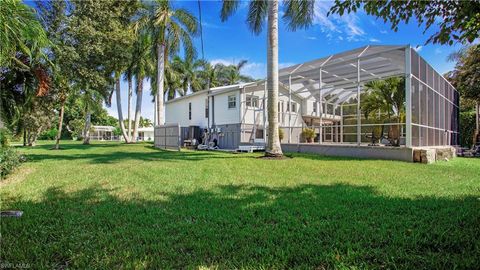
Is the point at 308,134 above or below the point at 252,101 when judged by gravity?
below

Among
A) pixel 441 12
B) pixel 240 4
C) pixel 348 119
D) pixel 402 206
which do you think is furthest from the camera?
pixel 348 119

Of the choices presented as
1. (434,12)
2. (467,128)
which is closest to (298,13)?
(434,12)

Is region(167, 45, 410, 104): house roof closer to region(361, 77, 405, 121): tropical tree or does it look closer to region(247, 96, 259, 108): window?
region(361, 77, 405, 121): tropical tree

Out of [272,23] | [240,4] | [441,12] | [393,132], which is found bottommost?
[393,132]

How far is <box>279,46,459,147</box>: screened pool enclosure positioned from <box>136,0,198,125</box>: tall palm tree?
8.18 meters

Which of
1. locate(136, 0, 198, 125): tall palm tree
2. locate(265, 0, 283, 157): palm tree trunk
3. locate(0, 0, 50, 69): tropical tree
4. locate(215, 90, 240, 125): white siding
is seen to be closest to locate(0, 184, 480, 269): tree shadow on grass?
locate(0, 0, 50, 69): tropical tree

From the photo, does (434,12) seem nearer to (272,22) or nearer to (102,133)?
(272,22)

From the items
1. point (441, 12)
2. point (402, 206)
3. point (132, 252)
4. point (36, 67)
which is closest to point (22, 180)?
point (36, 67)

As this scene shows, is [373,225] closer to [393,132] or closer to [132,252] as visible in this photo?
[132,252]

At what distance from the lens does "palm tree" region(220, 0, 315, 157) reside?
11.9 metres

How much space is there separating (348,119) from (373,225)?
65.1ft

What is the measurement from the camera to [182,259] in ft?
8.49

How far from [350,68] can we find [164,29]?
42.7 ft

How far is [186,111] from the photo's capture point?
2503 cm
